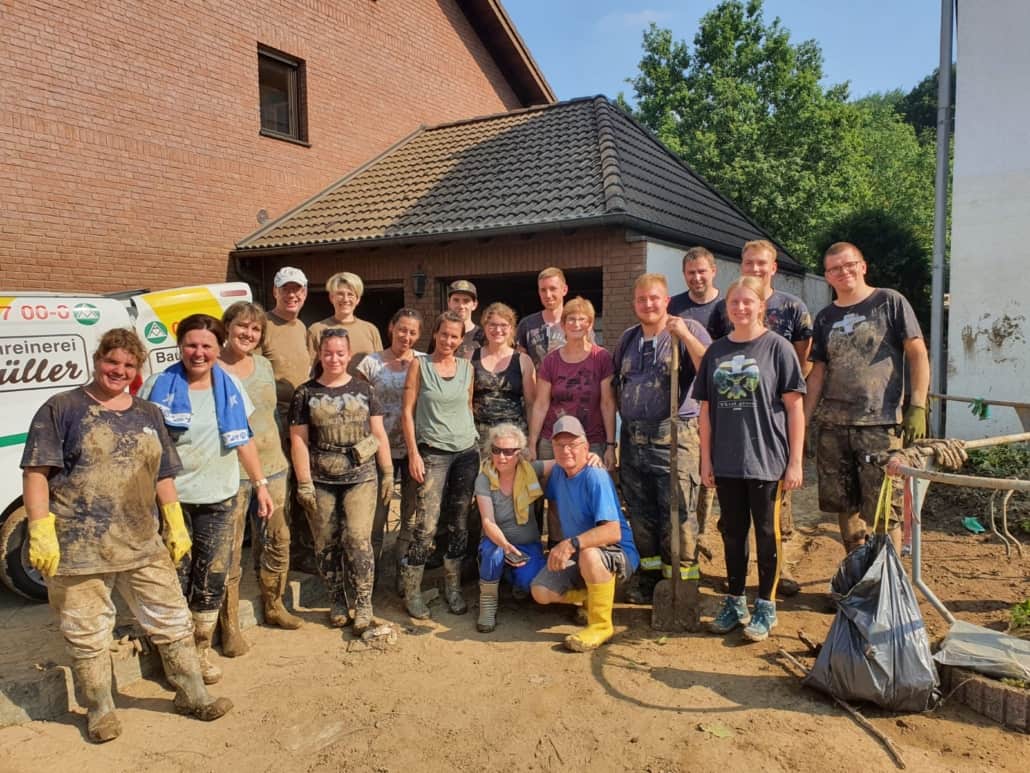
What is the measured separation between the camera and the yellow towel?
4.21 meters

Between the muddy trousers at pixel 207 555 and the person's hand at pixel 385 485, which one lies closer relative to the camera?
the muddy trousers at pixel 207 555

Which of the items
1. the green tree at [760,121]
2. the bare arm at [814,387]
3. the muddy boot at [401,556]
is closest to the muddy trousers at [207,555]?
the muddy boot at [401,556]

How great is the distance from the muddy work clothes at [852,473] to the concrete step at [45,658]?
333 cm

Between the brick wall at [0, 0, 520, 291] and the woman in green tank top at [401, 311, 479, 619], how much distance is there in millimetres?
6188

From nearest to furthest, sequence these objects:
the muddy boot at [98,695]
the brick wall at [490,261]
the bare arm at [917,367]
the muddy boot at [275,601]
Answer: the muddy boot at [98,695] < the bare arm at [917,367] < the muddy boot at [275,601] < the brick wall at [490,261]

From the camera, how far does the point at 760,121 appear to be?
2461 cm

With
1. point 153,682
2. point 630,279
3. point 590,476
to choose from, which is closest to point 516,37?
point 630,279

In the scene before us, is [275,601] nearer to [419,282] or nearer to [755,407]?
[755,407]

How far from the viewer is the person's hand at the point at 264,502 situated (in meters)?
3.68

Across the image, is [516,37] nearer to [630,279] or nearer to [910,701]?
[630,279]

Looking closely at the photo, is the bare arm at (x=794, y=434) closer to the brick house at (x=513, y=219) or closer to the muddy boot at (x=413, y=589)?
the muddy boot at (x=413, y=589)

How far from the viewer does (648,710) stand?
3.12 m

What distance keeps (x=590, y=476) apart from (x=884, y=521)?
4.93ft

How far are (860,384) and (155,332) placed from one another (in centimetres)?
463
